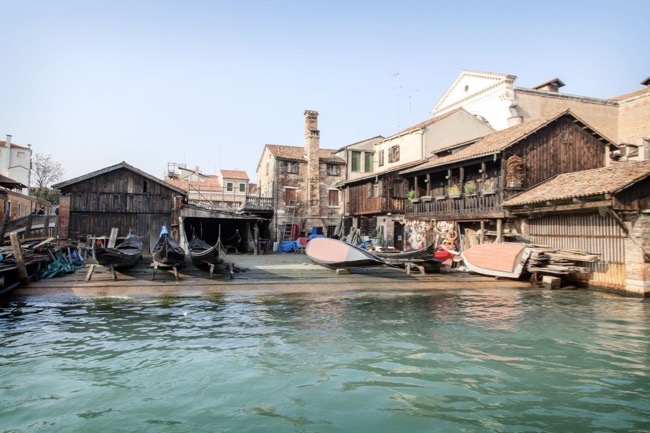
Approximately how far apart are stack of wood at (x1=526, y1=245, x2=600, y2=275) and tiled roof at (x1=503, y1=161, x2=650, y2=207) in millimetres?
1830

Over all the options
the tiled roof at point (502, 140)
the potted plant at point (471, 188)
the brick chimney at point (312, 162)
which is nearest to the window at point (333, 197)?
the brick chimney at point (312, 162)

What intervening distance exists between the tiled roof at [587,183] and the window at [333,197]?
18201 millimetres

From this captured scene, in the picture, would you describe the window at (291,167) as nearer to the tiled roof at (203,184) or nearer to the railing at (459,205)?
the railing at (459,205)

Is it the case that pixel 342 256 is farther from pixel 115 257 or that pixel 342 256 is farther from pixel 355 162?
pixel 355 162

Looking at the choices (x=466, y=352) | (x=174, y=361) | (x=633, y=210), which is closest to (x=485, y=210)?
(x=633, y=210)

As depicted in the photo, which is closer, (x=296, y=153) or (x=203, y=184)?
(x=296, y=153)

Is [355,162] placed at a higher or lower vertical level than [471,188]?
higher

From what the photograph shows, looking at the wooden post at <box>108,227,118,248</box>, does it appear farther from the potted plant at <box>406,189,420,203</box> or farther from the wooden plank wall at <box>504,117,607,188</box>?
the wooden plank wall at <box>504,117,607,188</box>

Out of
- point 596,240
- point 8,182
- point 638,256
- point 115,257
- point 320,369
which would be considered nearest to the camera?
point 320,369

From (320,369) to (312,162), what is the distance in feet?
92.3

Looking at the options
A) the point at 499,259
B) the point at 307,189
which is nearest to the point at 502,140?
the point at 499,259

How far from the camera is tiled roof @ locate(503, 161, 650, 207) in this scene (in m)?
13.1

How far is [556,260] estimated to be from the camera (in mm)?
14320

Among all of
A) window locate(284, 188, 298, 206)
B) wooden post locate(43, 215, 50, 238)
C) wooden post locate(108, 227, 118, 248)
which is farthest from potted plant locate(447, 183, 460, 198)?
wooden post locate(43, 215, 50, 238)
